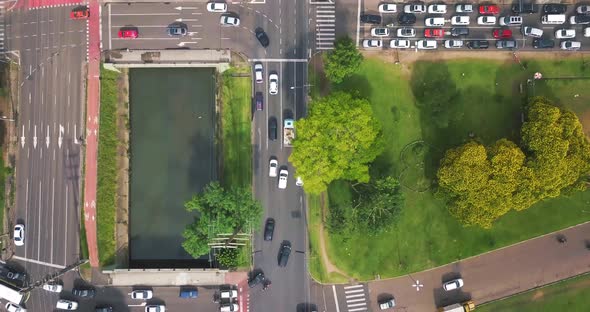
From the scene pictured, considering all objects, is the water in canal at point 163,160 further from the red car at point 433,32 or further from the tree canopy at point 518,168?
the tree canopy at point 518,168

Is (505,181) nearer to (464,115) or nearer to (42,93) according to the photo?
(464,115)

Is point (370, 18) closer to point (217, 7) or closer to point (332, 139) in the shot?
point (332, 139)

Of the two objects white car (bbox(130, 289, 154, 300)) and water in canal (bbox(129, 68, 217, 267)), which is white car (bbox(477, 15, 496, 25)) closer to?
water in canal (bbox(129, 68, 217, 267))

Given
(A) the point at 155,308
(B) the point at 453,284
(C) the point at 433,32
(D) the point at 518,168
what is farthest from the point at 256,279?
(C) the point at 433,32

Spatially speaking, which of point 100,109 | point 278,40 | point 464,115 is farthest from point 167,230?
point 464,115

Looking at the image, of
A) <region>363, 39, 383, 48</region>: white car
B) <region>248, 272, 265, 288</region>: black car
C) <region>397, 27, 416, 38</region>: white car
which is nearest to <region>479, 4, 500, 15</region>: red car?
<region>397, 27, 416, 38</region>: white car

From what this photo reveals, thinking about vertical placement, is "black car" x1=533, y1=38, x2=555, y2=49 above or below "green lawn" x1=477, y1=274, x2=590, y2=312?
above
